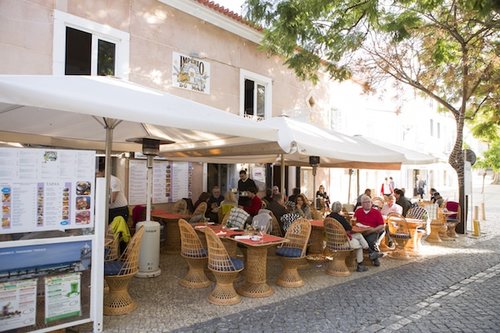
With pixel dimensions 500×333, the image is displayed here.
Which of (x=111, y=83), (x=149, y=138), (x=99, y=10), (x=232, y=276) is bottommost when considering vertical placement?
(x=232, y=276)

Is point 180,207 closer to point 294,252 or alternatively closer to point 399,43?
point 294,252

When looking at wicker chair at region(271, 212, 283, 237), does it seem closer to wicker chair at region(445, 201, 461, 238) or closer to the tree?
the tree

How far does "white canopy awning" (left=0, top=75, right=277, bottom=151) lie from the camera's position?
323 centimetres

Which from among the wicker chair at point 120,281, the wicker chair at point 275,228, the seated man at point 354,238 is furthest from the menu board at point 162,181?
the seated man at point 354,238

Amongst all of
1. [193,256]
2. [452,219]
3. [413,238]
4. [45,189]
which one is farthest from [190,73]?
[452,219]

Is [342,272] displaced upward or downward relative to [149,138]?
downward

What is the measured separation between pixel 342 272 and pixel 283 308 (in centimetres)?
204

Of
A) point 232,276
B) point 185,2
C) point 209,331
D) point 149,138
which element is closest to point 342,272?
point 232,276

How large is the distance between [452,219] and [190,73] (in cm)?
867

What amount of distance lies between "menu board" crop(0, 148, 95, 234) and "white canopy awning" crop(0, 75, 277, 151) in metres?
0.51

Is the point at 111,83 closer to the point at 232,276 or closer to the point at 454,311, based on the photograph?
the point at 232,276

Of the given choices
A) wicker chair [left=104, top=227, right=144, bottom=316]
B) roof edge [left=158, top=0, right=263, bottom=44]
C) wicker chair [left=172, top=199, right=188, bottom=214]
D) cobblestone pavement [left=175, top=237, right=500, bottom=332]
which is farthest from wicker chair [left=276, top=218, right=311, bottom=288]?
roof edge [left=158, top=0, right=263, bottom=44]

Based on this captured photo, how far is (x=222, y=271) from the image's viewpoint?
4.93 meters

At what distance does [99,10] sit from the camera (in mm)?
7801
